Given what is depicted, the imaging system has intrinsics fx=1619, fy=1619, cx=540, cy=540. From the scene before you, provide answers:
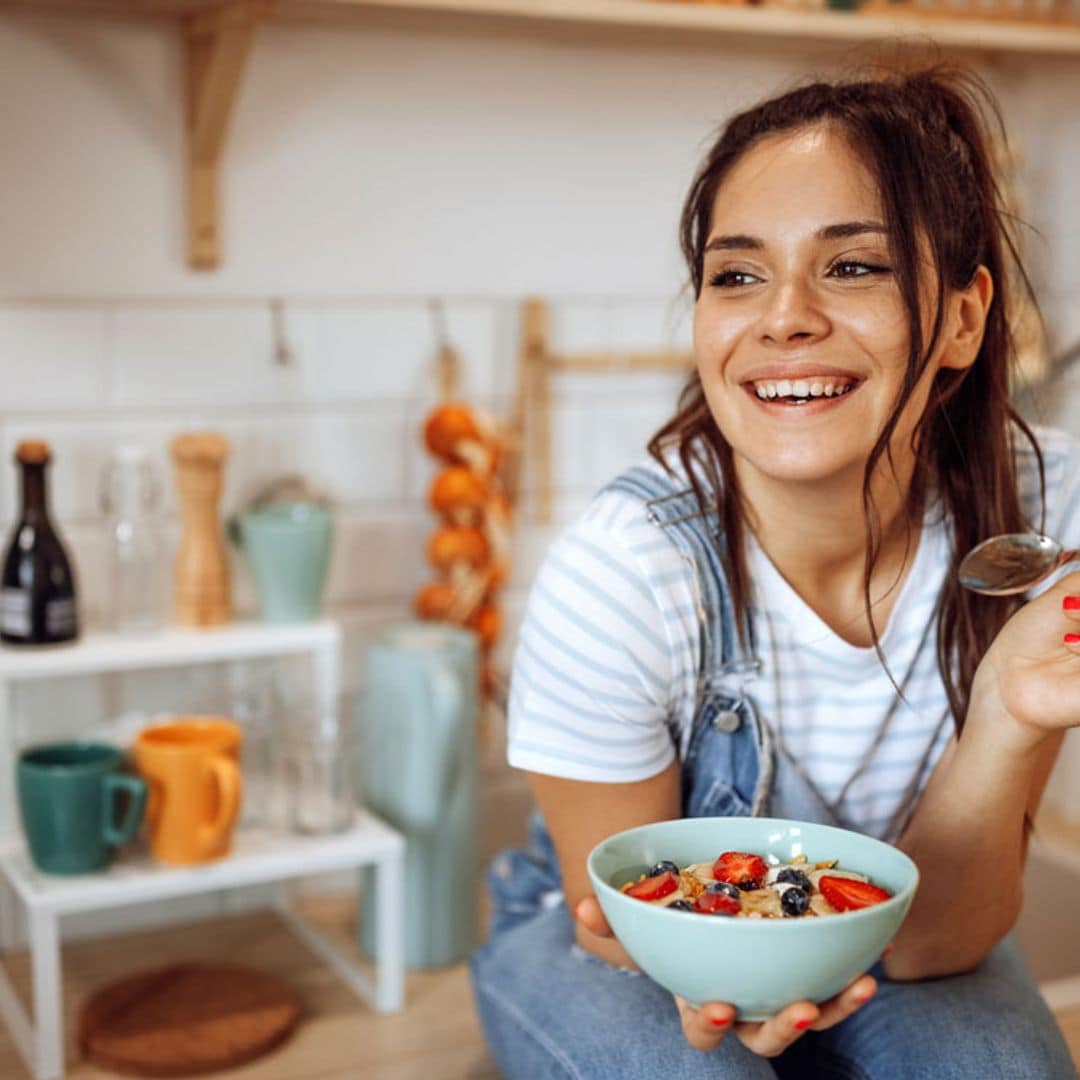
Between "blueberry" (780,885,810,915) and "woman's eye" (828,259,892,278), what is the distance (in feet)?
1.39

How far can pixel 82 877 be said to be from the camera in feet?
4.80

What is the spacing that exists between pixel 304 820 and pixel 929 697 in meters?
0.65

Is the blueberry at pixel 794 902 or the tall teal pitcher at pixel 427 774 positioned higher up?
the blueberry at pixel 794 902

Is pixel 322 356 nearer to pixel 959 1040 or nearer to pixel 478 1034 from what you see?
pixel 478 1034

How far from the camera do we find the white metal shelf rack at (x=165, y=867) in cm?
143

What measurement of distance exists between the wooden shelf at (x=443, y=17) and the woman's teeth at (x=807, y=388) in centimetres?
50

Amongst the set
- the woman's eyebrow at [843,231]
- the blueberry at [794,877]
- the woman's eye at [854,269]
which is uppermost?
the woman's eyebrow at [843,231]

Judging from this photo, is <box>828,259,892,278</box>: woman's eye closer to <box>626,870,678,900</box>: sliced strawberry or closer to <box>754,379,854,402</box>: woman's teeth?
<box>754,379,854,402</box>: woman's teeth

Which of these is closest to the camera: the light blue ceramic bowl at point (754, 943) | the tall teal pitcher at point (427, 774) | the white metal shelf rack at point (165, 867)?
the light blue ceramic bowl at point (754, 943)

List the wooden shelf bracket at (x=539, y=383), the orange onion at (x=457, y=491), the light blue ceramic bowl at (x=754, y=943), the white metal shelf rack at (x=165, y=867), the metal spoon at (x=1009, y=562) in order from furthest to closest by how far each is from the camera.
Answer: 1. the wooden shelf bracket at (x=539, y=383)
2. the orange onion at (x=457, y=491)
3. the white metal shelf rack at (x=165, y=867)
4. the metal spoon at (x=1009, y=562)
5. the light blue ceramic bowl at (x=754, y=943)

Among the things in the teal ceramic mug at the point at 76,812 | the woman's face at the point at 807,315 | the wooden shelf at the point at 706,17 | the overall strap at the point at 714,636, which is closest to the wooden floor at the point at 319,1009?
the teal ceramic mug at the point at 76,812

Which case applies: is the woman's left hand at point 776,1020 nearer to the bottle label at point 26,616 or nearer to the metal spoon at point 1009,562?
the metal spoon at point 1009,562

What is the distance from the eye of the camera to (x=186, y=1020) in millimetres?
1520

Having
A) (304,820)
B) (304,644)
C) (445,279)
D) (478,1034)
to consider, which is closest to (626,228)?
(445,279)
